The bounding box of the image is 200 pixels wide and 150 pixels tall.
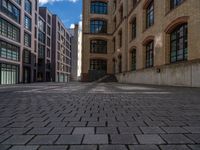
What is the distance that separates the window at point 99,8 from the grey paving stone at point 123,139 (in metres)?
39.4

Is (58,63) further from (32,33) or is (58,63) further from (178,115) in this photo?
(178,115)

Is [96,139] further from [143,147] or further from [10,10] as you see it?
[10,10]

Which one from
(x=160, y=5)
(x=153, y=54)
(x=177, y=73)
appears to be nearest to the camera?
(x=177, y=73)

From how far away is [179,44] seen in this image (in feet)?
49.3

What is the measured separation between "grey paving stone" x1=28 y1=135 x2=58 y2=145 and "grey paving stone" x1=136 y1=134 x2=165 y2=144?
3.64 ft

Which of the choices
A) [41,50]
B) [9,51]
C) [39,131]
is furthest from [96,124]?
[41,50]

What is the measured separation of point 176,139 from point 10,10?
33615 millimetres

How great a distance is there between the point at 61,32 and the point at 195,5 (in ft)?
187

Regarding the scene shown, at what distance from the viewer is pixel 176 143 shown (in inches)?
99.3

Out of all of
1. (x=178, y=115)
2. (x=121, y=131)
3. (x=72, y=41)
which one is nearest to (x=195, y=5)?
(x=178, y=115)

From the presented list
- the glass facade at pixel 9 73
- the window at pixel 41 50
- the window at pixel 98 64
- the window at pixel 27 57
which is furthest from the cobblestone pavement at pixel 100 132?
the window at pixel 41 50

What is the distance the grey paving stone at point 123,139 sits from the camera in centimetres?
257

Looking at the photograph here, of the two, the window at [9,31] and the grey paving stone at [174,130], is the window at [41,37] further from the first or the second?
the grey paving stone at [174,130]

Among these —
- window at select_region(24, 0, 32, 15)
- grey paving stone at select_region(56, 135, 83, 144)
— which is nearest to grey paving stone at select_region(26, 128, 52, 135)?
grey paving stone at select_region(56, 135, 83, 144)
